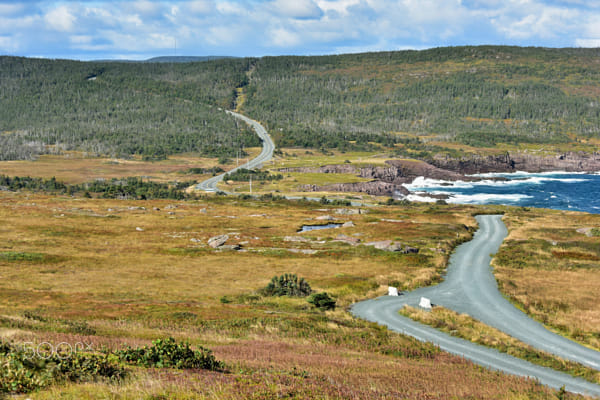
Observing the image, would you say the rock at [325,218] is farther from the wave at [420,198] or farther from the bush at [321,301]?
the bush at [321,301]

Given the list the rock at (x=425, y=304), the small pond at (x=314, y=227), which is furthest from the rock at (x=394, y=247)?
the rock at (x=425, y=304)

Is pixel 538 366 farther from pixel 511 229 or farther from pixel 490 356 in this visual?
pixel 511 229

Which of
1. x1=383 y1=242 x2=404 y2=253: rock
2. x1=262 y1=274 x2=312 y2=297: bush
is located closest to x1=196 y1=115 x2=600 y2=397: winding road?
x1=262 y1=274 x2=312 y2=297: bush

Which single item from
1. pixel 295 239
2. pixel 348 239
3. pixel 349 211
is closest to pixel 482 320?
pixel 348 239

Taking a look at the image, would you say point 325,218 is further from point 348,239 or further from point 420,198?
point 420,198

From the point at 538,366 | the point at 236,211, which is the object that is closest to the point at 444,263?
the point at 538,366

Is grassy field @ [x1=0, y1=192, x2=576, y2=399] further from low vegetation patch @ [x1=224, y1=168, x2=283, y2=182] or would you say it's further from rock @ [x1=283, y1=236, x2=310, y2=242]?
low vegetation patch @ [x1=224, y1=168, x2=283, y2=182]
